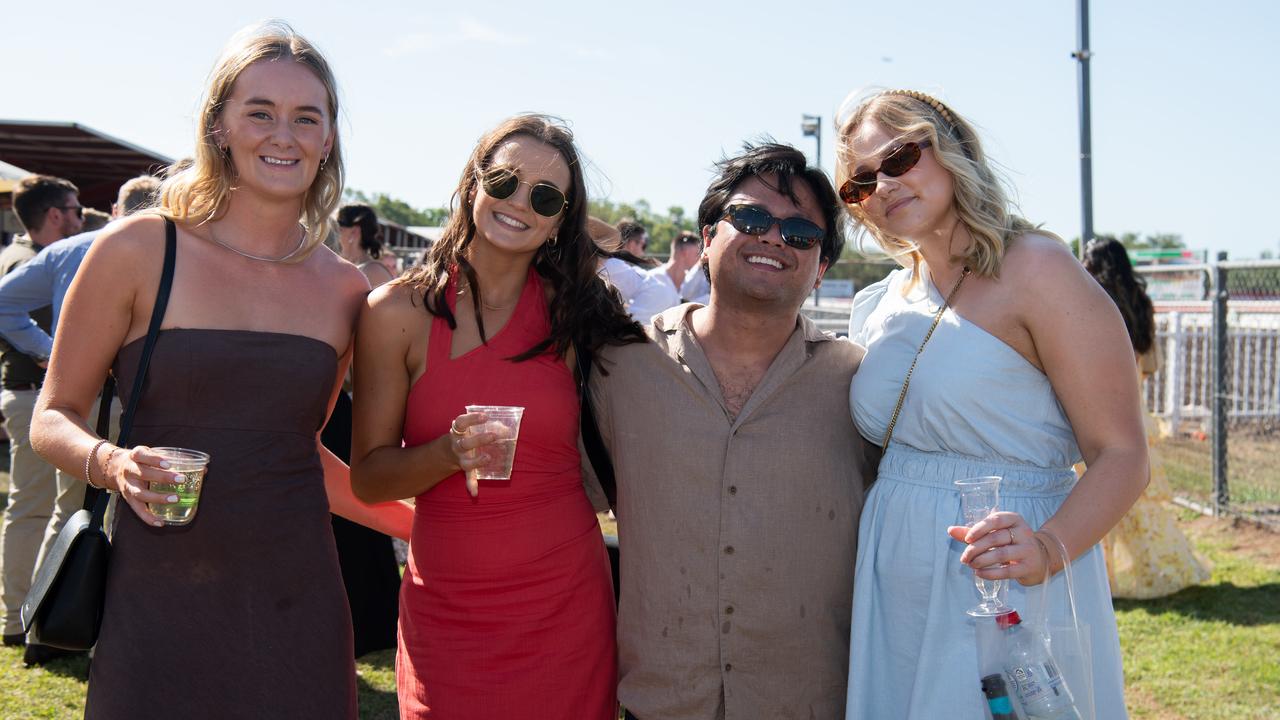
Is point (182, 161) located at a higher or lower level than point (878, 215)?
higher

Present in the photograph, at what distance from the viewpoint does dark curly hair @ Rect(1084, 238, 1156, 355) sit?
260 inches

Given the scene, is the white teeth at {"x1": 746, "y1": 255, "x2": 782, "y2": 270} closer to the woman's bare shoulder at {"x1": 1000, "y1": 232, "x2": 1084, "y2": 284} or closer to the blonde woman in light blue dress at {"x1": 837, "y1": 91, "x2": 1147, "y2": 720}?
the blonde woman in light blue dress at {"x1": 837, "y1": 91, "x2": 1147, "y2": 720}

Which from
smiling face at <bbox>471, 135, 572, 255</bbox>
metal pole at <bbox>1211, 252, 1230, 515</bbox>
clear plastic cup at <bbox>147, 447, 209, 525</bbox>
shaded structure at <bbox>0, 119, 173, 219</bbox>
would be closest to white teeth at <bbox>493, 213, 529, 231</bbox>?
smiling face at <bbox>471, 135, 572, 255</bbox>

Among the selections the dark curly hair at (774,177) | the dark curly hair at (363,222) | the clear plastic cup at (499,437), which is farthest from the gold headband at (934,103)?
the dark curly hair at (363,222)

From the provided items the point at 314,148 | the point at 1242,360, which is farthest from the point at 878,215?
the point at 1242,360

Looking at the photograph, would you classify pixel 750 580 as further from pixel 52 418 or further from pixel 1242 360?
pixel 1242 360

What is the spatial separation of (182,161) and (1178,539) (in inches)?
263

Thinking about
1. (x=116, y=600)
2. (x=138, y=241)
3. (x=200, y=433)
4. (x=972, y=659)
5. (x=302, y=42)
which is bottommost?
(x=972, y=659)

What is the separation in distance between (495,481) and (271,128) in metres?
1.08

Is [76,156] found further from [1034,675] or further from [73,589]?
[1034,675]

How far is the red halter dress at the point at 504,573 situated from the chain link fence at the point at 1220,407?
527 centimetres

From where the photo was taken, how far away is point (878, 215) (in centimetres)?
274

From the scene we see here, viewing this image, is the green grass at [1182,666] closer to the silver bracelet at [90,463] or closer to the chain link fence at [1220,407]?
the chain link fence at [1220,407]

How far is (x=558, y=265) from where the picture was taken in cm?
301
